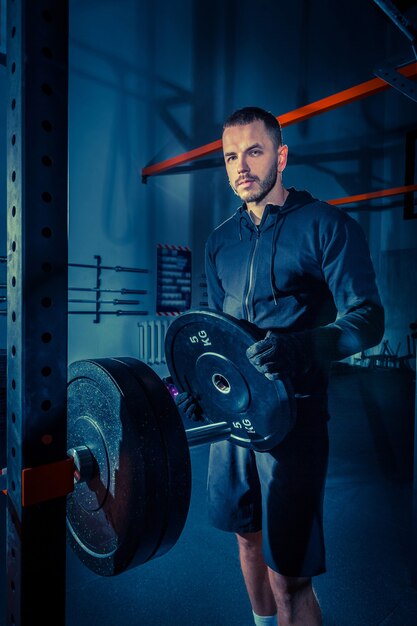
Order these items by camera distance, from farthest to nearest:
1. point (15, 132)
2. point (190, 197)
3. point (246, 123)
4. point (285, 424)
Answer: point (190, 197), point (246, 123), point (285, 424), point (15, 132)

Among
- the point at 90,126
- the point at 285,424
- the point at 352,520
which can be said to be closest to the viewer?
the point at 285,424

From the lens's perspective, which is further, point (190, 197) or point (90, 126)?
point (190, 197)

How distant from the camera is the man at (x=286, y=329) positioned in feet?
3.17

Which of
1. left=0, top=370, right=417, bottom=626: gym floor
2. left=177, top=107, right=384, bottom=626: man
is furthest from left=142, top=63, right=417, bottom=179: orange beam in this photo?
left=0, top=370, right=417, bottom=626: gym floor

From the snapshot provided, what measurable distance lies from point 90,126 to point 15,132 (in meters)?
3.74

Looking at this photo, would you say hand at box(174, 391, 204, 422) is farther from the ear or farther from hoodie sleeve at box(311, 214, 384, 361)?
the ear

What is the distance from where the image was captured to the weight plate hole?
39.7 inches

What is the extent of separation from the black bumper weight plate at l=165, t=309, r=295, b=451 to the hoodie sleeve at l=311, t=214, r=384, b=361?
0.47 feet

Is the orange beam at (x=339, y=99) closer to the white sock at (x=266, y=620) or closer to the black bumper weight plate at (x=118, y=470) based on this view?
the black bumper weight plate at (x=118, y=470)

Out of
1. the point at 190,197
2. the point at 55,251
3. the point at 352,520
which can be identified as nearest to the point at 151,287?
the point at 190,197

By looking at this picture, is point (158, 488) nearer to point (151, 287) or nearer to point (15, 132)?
point (15, 132)

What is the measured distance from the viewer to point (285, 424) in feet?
2.96

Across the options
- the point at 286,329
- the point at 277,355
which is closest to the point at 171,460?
the point at 277,355

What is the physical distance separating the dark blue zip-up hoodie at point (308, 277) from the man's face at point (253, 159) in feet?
0.20
